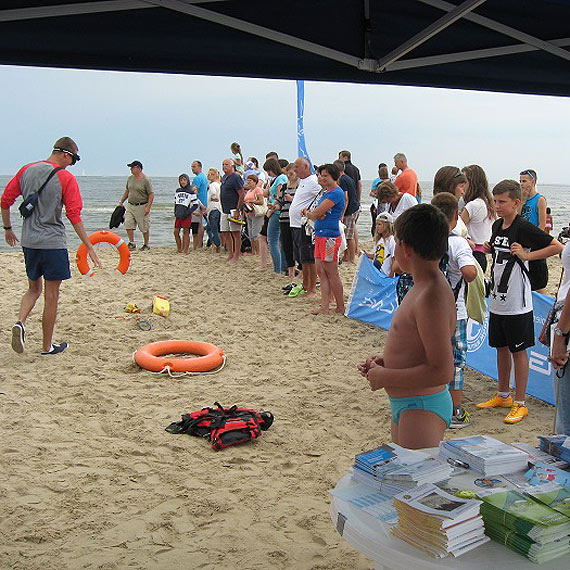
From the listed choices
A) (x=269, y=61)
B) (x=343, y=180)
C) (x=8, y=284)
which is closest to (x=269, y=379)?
(x=269, y=61)

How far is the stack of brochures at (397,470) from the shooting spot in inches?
74.9

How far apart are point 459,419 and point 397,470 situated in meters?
2.88

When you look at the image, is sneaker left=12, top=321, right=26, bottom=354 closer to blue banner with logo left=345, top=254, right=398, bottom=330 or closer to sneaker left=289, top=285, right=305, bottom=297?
blue banner with logo left=345, top=254, right=398, bottom=330

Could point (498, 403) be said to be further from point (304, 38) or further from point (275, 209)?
point (275, 209)

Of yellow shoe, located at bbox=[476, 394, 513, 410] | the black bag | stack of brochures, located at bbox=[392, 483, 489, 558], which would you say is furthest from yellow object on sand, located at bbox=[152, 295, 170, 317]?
stack of brochures, located at bbox=[392, 483, 489, 558]

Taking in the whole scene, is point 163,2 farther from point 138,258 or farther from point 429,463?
point 138,258

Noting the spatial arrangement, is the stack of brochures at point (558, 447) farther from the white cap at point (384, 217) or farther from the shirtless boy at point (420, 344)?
the white cap at point (384, 217)

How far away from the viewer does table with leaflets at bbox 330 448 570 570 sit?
1.63 m

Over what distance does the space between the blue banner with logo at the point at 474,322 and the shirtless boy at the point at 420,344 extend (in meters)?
2.71

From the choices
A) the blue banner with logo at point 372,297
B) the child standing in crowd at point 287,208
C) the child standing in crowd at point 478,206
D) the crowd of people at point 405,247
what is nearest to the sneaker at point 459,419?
the crowd of people at point 405,247

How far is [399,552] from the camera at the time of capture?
5.51 ft

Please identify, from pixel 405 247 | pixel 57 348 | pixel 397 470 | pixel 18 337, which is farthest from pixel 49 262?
pixel 397 470

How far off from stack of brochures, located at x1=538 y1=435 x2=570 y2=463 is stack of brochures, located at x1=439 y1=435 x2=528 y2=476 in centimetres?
15

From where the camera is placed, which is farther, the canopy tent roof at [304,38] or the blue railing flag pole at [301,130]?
the blue railing flag pole at [301,130]
